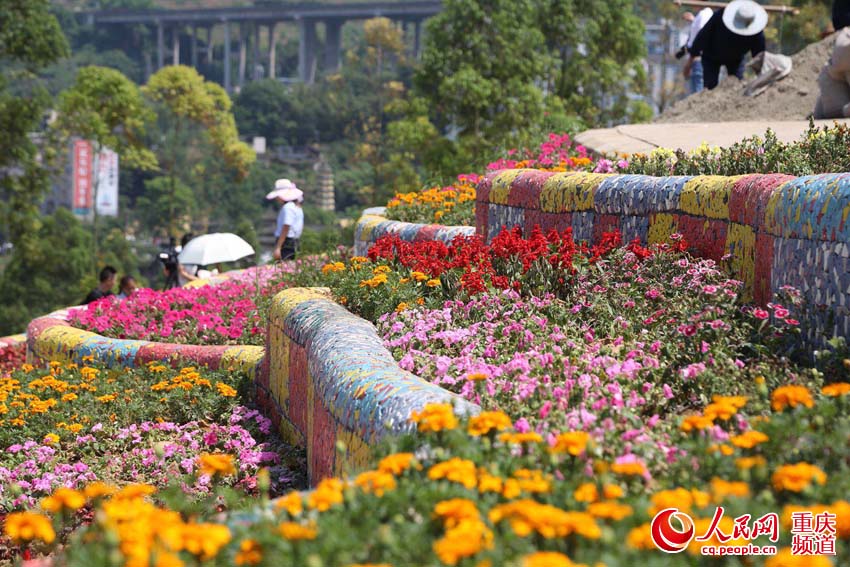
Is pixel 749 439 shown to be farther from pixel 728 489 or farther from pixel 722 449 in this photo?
pixel 728 489

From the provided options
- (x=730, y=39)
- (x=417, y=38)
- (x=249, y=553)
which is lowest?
(x=249, y=553)

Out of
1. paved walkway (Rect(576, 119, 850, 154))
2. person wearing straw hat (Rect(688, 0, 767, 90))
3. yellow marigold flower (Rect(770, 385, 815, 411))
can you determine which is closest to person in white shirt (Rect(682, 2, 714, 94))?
person wearing straw hat (Rect(688, 0, 767, 90))

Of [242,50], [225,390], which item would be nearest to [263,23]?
[242,50]

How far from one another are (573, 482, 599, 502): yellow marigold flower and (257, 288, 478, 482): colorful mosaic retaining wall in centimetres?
75

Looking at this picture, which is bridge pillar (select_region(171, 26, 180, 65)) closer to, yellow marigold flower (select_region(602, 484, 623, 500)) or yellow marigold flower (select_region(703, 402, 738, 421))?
yellow marigold flower (select_region(703, 402, 738, 421))

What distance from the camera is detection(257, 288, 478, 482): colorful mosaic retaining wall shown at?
4164 millimetres

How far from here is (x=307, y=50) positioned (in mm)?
149750

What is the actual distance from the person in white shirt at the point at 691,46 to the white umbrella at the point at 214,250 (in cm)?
641

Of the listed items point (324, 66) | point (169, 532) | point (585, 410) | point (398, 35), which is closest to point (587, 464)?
point (585, 410)

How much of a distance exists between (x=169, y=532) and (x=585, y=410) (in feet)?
5.65

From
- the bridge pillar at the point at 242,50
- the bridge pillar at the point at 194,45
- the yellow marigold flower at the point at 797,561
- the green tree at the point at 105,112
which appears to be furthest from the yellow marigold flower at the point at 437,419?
the bridge pillar at the point at 194,45

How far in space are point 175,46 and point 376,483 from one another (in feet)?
533

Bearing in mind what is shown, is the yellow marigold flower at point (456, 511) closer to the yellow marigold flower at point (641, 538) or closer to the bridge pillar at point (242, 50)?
the yellow marigold flower at point (641, 538)

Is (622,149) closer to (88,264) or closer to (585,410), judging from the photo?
(585,410)
